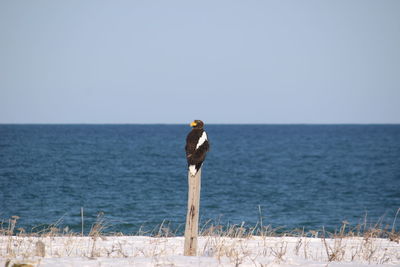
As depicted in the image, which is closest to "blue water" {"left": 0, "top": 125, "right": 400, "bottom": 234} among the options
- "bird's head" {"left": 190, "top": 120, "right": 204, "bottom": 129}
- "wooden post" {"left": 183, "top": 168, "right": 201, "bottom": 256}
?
"wooden post" {"left": 183, "top": 168, "right": 201, "bottom": 256}

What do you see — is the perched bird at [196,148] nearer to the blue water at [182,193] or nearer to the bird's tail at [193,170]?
the bird's tail at [193,170]

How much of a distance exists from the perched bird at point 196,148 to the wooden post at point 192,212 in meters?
0.13

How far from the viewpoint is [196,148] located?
7.34m

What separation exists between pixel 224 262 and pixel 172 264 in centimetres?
77

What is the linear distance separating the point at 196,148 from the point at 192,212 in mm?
932

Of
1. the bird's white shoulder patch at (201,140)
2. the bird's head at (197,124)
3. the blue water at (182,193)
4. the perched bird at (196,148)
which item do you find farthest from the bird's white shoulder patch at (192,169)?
the blue water at (182,193)

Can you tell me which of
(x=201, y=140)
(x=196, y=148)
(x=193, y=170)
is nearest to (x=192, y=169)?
(x=193, y=170)

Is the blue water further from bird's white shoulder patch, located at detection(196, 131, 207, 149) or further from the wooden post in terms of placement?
bird's white shoulder patch, located at detection(196, 131, 207, 149)

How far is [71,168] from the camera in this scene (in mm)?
43875

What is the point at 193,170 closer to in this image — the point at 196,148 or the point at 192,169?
the point at 192,169

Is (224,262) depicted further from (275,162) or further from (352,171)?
(275,162)

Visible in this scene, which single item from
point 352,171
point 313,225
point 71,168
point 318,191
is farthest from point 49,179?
point 352,171

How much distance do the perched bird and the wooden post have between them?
0.13 meters

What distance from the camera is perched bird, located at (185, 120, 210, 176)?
23.5 feet
